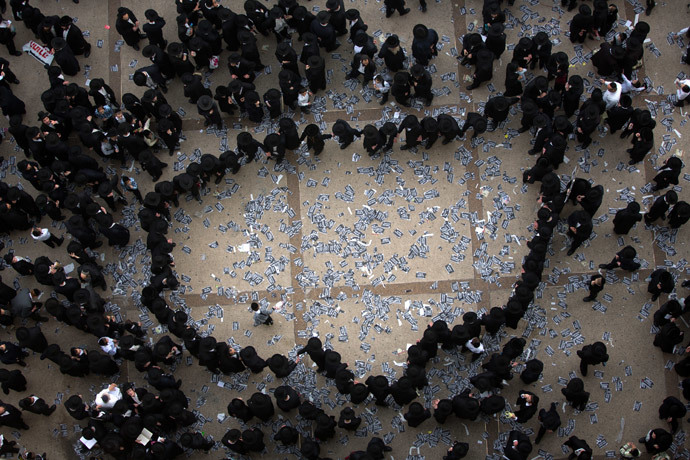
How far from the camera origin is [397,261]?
15227mm

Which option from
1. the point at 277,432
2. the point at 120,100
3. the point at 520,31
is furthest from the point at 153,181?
the point at 520,31

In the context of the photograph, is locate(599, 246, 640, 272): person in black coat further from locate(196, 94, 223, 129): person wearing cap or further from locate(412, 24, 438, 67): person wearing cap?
locate(196, 94, 223, 129): person wearing cap

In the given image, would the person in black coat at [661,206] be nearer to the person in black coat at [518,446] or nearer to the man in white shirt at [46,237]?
the person in black coat at [518,446]

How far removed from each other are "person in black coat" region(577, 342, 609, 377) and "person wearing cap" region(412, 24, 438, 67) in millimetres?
6657

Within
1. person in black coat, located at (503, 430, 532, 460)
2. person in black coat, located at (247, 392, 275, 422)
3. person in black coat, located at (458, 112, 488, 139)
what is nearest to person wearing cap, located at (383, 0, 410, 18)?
person in black coat, located at (458, 112, 488, 139)

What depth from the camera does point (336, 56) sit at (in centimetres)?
1691

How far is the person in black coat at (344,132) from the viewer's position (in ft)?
50.3

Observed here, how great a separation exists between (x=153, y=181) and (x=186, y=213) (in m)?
1.03

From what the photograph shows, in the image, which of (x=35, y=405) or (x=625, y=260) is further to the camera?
(x=625, y=260)

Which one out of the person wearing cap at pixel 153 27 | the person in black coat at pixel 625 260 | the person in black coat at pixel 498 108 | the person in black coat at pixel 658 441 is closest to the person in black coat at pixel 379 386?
the person in black coat at pixel 658 441

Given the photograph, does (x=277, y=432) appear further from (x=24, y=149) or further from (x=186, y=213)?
(x=24, y=149)

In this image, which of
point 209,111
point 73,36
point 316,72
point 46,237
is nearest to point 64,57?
point 73,36

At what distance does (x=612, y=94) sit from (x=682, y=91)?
1548 mm

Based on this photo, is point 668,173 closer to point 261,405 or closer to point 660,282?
point 660,282
